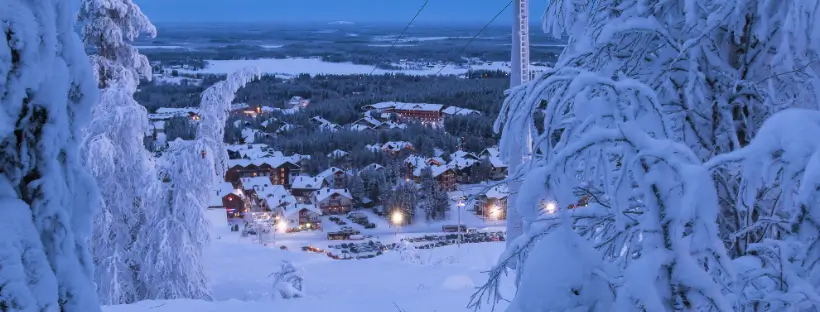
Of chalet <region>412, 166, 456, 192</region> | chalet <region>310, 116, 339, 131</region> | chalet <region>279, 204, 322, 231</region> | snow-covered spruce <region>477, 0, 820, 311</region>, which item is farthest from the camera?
chalet <region>310, 116, 339, 131</region>

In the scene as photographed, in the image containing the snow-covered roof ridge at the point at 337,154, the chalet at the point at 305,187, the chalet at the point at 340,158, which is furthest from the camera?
the snow-covered roof ridge at the point at 337,154

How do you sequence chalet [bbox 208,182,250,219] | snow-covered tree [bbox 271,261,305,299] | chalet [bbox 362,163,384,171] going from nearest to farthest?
snow-covered tree [bbox 271,261,305,299] → chalet [bbox 208,182,250,219] → chalet [bbox 362,163,384,171]

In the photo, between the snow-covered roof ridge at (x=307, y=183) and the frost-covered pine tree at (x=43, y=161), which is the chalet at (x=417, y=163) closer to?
the snow-covered roof ridge at (x=307, y=183)

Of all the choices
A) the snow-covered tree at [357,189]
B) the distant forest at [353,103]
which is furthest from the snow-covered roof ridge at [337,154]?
the snow-covered tree at [357,189]

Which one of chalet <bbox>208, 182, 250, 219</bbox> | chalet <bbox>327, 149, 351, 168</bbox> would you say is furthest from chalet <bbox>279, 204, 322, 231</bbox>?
chalet <bbox>327, 149, 351, 168</bbox>

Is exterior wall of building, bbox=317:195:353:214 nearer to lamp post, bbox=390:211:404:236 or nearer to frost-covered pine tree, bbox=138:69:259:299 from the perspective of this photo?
lamp post, bbox=390:211:404:236
